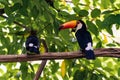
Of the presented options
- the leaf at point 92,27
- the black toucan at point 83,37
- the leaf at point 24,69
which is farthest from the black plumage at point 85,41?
the leaf at point 24,69

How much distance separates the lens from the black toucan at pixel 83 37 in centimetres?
347

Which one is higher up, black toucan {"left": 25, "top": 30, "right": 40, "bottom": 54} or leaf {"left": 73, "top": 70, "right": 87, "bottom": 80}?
black toucan {"left": 25, "top": 30, "right": 40, "bottom": 54}

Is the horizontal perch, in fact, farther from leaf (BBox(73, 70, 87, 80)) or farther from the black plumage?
leaf (BBox(73, 70, 87, 80))

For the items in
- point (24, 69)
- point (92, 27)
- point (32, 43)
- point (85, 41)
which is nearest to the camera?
point (92, 27)

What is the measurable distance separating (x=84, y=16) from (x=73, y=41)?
827 millimetres

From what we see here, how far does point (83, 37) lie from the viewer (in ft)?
13.4

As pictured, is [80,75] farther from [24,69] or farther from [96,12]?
[96,12]

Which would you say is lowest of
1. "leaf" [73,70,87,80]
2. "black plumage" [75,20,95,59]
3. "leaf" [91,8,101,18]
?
"leaf" [73,70,87,80]

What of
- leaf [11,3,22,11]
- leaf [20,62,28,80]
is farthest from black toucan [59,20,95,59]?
leaf [20,62,28,80]

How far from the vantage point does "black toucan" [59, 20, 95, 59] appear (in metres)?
3.47

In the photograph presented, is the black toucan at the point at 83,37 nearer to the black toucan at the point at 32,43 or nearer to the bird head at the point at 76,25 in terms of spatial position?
the bird head at the point at 76,25

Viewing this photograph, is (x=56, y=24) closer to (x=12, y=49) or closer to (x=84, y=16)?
(x=84, y=16)

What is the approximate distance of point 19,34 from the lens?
162 inches

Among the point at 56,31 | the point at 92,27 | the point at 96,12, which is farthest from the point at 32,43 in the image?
the point at 96,12
